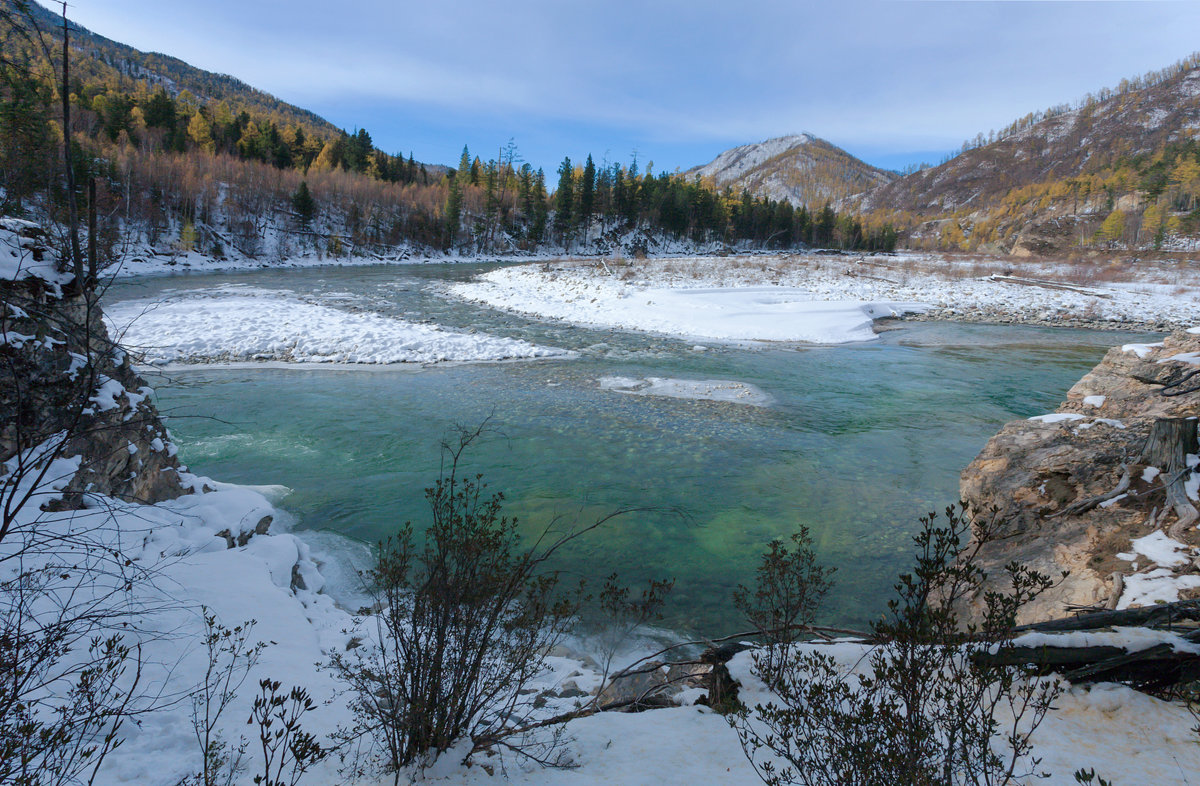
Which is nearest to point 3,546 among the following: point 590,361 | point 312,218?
point 590,361

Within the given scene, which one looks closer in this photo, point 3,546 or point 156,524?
point 3,546

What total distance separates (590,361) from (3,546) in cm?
1203

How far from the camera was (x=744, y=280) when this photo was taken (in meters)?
32.5

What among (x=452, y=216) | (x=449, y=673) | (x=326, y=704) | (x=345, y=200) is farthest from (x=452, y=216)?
(x=449, y=673)

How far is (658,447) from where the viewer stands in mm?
8719

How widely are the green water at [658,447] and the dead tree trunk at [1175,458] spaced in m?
2.20

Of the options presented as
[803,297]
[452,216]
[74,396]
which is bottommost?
[74,396]

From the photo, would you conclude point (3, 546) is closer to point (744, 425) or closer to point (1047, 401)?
point (744, 425)

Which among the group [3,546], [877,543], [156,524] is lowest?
[877,543]

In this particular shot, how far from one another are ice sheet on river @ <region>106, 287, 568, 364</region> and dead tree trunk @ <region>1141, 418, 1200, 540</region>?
481 inches

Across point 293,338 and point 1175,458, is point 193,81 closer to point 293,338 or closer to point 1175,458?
point 293,338

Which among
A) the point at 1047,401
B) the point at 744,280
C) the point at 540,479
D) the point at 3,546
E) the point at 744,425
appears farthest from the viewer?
the point at 744,280

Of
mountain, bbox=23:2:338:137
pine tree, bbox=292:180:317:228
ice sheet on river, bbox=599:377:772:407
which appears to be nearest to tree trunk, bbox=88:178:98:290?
ice sheet on river, bbox=599:377:772:407

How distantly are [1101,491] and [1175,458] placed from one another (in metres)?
0.69
